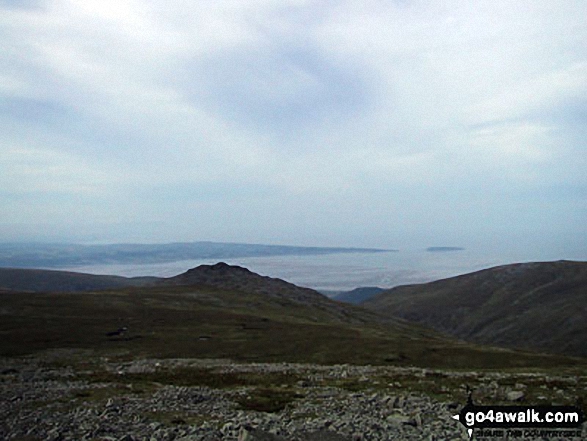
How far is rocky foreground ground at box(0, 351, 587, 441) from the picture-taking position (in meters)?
19.1

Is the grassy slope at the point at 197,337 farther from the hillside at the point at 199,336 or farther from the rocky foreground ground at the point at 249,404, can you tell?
the rocky foreground ground at the point at 249,404

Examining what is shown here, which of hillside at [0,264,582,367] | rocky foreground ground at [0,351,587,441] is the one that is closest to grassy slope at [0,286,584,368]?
hillside at [0,264,582,367]

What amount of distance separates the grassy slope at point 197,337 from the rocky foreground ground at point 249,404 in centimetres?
2364

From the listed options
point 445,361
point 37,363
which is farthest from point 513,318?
point 37,363

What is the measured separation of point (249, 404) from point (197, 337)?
187ft

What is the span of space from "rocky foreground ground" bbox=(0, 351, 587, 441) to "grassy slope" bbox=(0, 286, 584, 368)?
931 inches

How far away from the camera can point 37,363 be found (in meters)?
54.1

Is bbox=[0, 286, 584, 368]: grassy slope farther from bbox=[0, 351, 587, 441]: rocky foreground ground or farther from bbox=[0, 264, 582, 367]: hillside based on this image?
bbox=[0, 351, 587, 441]: rocky foreground ground

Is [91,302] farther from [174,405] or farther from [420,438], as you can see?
[420,438]

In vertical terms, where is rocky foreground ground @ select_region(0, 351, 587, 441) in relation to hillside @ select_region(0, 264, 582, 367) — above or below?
above

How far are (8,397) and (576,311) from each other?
618 ft

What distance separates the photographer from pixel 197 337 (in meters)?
80.7

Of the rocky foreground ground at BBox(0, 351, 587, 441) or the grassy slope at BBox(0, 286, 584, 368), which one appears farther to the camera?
the grassy slope at BBox(0, 286, 584, 368)

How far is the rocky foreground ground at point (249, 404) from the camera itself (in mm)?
19062
